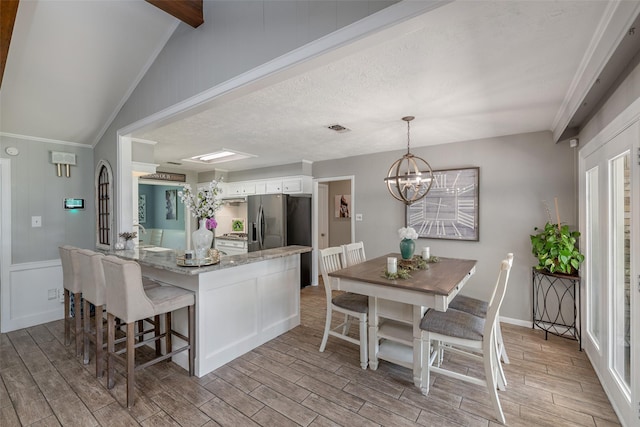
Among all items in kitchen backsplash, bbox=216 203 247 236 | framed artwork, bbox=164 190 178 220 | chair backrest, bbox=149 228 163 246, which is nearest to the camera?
kitchen backsplash, bbox=216 203 247 236

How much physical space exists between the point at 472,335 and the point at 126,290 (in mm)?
2466

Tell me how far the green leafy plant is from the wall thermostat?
18.5 feet

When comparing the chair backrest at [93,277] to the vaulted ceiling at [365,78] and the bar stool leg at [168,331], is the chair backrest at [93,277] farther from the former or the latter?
the vaulted ceiling at [365,78]

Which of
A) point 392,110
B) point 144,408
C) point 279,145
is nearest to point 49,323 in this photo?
point 144,408

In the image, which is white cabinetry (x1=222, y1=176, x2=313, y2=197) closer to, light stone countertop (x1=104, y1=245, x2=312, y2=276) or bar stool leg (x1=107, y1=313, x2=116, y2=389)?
light stone countertop (x1=104, y1=245, x2=312, y2=276)

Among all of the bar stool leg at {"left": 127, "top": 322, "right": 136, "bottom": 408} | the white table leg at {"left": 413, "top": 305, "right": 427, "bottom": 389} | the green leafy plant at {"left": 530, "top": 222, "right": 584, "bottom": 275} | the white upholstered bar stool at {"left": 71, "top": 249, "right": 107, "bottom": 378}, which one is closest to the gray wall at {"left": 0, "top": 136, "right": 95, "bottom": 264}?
the white upholstered bar stool at {"left": 71, "top": 249, "right": 107, "bottom": 378}

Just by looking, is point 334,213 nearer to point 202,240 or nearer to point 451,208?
point 451,208

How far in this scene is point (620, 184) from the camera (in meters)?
1.86

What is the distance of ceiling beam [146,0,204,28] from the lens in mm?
1981

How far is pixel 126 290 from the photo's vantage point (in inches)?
75.5

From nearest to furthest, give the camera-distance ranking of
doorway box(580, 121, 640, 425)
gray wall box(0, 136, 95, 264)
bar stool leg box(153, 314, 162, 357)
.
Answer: doorway box(580, 121, 640, 425)
bar stool leg box(153, 314, 162, 357)
gray wall box(0, 136, 95, 264)

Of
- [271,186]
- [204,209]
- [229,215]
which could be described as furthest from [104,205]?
[229,215]

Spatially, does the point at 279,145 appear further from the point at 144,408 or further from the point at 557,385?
the point at 557,385

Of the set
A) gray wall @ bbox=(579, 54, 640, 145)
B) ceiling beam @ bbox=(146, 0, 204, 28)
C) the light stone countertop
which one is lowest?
the light stone countertop
